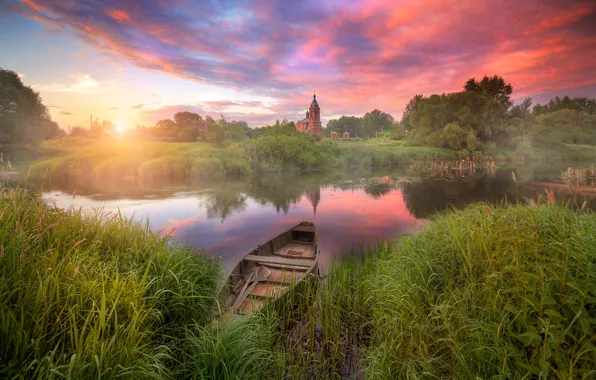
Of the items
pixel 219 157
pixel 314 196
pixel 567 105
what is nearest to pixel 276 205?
pixel 314 196

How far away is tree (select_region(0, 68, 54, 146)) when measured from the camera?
33.1 meters

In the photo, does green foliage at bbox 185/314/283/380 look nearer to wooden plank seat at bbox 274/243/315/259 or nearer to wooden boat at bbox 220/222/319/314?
wooden boat at bbox 220/222/319/314

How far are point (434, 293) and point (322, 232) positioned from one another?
11.4 meters

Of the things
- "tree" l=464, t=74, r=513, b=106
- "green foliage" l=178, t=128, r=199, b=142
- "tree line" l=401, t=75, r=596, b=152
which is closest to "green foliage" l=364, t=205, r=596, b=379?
"green foliage" l=178, t=128, r=199, b=142

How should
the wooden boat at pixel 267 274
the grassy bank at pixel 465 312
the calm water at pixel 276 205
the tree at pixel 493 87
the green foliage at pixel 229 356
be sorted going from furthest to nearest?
the tree at pixel 493 87 < the calm water at pixel 276 205 < the wooden boat at pixel 267 274 < the green foliage at pixel 229 356 < the grassy bank at pixel 465 312

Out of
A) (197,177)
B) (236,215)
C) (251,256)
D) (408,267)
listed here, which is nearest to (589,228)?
(408,267)

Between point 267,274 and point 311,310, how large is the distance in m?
2.20

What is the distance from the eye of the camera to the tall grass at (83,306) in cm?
263

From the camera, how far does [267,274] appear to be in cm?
773

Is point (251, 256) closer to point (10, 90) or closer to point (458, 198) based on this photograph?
point (458, 198)

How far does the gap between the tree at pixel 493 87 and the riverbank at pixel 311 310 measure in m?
88.4

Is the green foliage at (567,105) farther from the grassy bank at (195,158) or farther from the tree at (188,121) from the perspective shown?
the tree at (188,121)

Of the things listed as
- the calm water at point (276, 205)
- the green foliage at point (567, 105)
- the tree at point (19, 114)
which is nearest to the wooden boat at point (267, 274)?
the calm water at point (276, 205)

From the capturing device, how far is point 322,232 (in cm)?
1631
